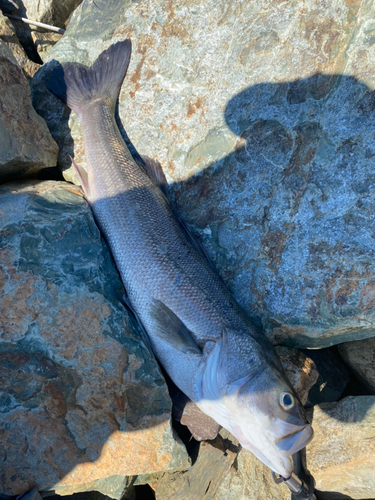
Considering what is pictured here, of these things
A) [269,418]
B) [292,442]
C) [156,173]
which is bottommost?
[292,442]

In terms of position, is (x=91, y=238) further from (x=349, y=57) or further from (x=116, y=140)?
(x=349, y=57)

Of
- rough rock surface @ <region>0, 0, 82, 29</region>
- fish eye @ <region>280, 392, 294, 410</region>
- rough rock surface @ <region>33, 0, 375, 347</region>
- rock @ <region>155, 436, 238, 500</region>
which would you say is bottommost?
rock @ <region>155, 436, 238, 500</region>

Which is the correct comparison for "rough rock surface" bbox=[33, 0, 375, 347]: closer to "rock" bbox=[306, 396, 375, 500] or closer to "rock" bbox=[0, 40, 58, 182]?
"rock" bbox=[0, 40, 58, 182]

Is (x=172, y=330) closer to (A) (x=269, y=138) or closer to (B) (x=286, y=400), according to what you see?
(B) (x=286, y=400)

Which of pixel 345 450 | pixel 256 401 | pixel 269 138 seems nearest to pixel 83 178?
pixel 269 138

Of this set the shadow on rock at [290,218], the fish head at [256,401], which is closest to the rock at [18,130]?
the shadow on rock at [290,218]

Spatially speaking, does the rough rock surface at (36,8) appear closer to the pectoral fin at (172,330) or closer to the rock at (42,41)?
the rock at (42,41)

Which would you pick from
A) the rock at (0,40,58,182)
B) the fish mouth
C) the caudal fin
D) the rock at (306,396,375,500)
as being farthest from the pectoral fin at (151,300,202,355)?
the caudal fin
